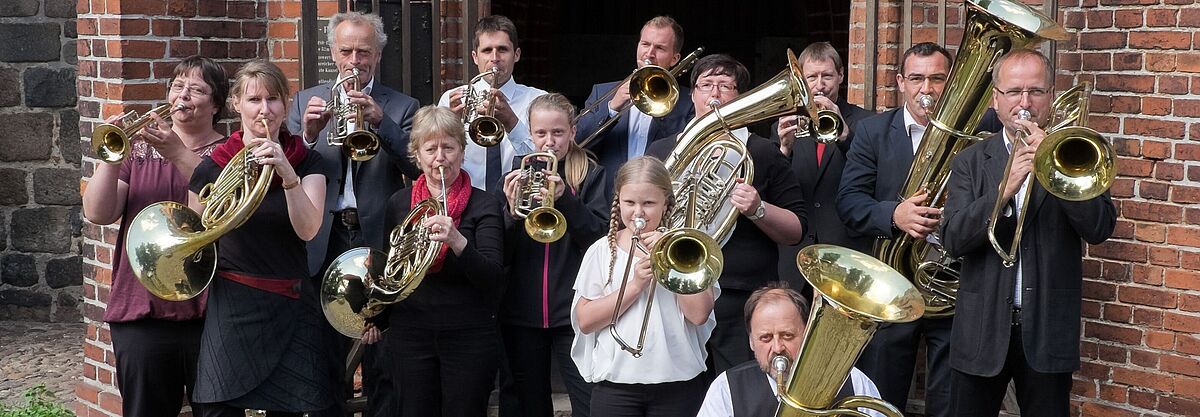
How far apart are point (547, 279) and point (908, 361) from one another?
Answer: 127 centimetres

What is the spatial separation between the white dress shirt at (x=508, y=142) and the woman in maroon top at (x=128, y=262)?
926 millimetres

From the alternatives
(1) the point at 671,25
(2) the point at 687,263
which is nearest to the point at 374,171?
(1) the point at 671,25

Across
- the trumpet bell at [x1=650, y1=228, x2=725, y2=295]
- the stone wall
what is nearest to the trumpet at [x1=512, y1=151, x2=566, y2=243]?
the trumpet bell at [x1=650, y1=228, x2=725, y2=295]

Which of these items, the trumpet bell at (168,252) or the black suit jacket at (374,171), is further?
the black suit jacket at (374,171)

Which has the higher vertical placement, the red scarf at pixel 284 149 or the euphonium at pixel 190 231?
the red scarf at pixel 284 149

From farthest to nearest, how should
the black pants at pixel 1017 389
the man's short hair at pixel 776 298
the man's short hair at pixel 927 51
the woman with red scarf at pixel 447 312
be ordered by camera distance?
the man's short hair at pixel 927 51 → the woman with red scarf at pixel 447 312 → the black pants at pixel 1017 389 → the man's short hair at pixel 776 298

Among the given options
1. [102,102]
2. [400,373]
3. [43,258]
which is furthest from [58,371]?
[400,373]

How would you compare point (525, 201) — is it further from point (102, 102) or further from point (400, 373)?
point (102, 102)

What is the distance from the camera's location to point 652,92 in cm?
514

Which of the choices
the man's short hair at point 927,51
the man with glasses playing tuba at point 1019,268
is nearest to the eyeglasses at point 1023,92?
the man with glasses playing tuba at point 1019,268

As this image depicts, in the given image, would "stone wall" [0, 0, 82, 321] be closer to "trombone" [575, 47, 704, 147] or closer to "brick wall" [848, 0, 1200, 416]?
"trombone" [575, 47, 704, 147]

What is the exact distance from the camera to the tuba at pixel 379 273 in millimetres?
4484

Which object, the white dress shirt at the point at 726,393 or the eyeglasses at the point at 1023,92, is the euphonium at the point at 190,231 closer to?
the white dress shirt at the point at 726,393

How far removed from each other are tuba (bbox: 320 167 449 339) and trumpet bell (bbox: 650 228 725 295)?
81 cm
